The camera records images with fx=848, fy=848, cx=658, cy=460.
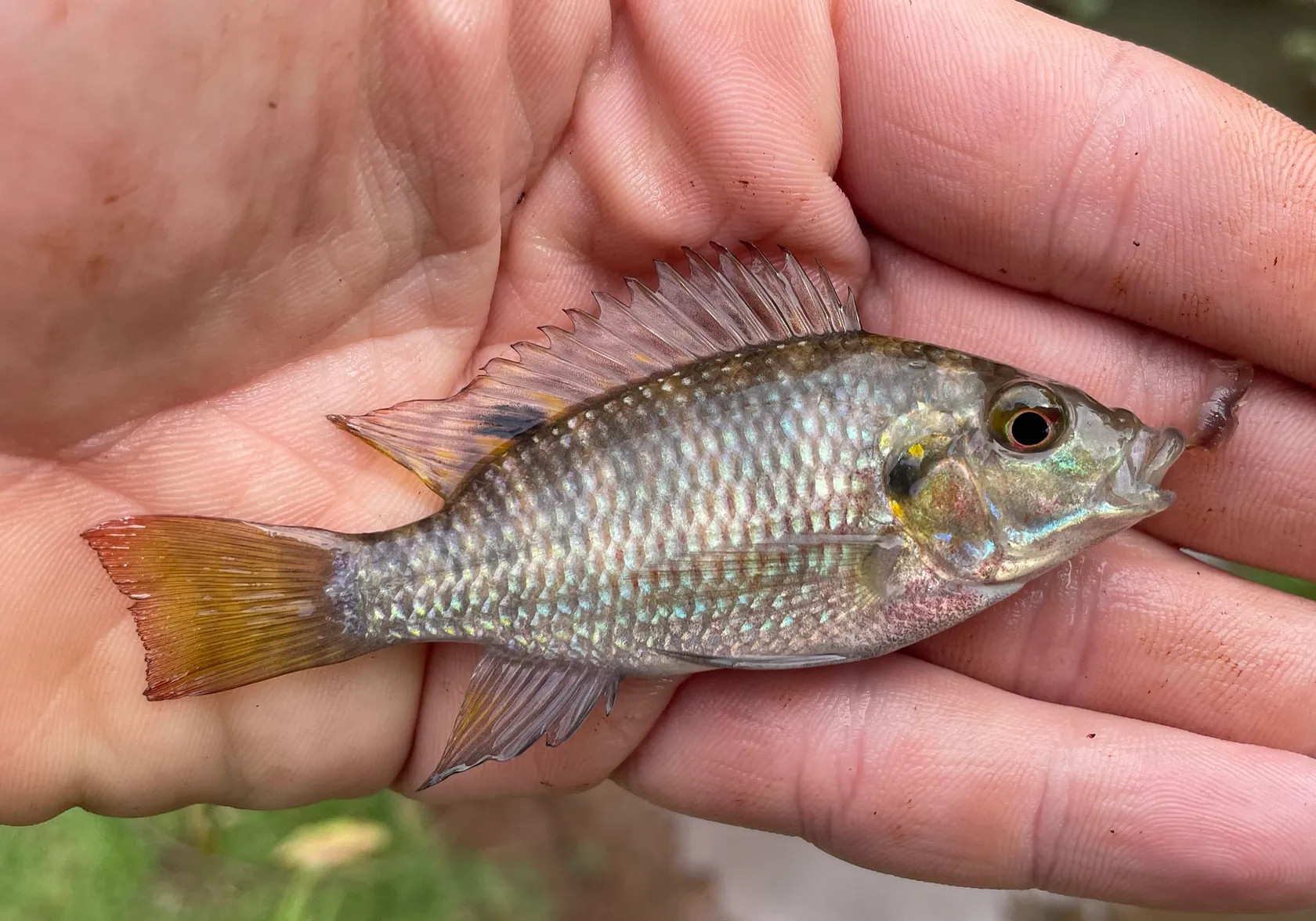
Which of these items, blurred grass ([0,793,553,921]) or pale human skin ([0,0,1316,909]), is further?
blurred grass ([0,793,553,921])

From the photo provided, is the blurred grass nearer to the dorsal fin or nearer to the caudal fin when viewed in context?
the caudal fin

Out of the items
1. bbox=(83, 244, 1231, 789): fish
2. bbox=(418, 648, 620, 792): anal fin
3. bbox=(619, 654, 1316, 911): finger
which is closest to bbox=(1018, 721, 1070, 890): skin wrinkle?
bbox=(619, 654, 1316, 911): finger

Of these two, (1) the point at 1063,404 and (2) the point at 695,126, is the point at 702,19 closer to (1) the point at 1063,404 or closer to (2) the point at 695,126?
(2) the point at 695,126

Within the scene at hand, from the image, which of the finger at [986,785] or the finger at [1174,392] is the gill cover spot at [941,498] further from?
the finger at [1174,392]

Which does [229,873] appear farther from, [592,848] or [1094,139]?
[1094,139]

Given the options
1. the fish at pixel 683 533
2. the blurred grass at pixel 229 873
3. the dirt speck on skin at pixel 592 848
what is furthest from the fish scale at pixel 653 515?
the dirt speck on skin at pixel 592 848

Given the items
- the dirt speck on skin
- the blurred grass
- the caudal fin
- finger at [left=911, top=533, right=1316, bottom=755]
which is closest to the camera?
the caudal fin

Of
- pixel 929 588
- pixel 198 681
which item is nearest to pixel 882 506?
pixel 929 588
